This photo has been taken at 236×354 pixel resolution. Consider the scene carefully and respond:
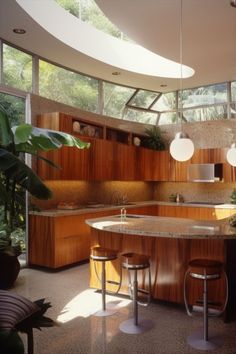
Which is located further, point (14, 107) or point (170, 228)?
point (14, 107)

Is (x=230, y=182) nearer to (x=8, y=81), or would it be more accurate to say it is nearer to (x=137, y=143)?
(x=137, y=143)

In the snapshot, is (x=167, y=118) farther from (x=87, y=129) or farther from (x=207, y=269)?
(x=207, y=269)

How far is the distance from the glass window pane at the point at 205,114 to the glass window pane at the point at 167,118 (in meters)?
0.28

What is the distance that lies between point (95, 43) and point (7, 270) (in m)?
4.20

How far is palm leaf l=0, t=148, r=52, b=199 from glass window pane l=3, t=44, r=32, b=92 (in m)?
3.64

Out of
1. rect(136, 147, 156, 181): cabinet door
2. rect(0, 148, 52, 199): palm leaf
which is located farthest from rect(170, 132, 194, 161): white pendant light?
rect(136, 147, 156, 181): cabinet door

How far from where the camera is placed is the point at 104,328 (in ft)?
11.3

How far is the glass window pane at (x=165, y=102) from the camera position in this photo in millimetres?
8820

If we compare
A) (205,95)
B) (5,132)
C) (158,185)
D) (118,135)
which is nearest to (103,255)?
(5,132)

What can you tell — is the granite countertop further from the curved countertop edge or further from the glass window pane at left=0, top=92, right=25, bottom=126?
the glass window pane at left=0, top=92, right=25, bottom=126

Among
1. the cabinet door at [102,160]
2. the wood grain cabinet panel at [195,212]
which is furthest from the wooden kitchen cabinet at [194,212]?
the cabinet door at [102,160]

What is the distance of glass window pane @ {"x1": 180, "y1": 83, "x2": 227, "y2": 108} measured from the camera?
8.17 metres

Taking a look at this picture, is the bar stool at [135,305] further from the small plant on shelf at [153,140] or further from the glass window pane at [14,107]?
the small plant on shelf at [153,140]

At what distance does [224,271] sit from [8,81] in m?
4.42
